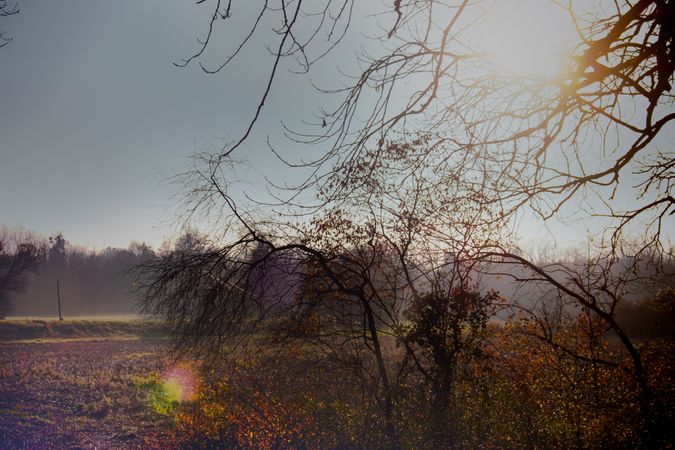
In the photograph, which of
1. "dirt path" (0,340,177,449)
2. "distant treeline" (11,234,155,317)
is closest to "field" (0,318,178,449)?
"dirt path" (0,340,177,449)

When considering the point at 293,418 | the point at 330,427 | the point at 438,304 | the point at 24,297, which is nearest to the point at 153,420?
the point at 293,418

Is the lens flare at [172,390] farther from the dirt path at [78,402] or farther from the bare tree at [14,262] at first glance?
the bare tree at [14,262]

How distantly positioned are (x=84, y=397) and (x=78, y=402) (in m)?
0.58

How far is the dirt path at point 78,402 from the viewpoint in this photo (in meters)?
9.63

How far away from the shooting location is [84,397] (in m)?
13.2

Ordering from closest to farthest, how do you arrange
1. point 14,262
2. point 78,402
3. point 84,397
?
point 78,402, point 84,397, point 14,262

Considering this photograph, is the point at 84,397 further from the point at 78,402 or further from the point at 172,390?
the point at 172,390

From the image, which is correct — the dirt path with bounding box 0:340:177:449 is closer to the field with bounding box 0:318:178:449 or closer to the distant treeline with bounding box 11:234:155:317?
the field with bounding box 0:318:178:449

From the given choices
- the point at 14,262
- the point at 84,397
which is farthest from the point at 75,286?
the point at 84,397

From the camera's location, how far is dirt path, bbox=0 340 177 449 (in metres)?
9.63

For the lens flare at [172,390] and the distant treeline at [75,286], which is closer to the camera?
the lens flare at [172,390]

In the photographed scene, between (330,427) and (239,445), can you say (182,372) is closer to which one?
(239,445)

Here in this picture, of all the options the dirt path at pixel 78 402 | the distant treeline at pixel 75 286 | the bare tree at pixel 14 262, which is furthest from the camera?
the distant treeline at pixel 75 286

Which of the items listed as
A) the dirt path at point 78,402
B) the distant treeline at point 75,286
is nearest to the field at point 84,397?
the dirt path at point 78,402
